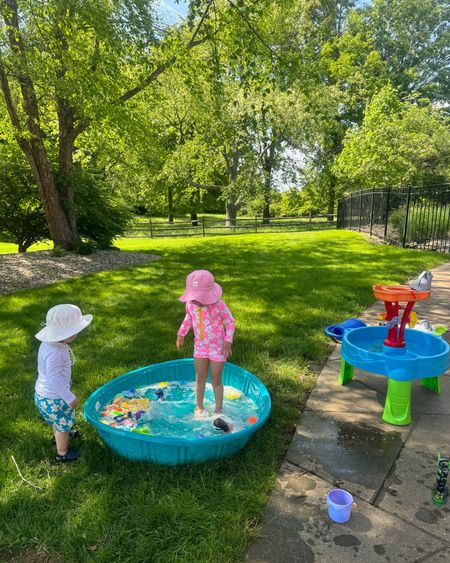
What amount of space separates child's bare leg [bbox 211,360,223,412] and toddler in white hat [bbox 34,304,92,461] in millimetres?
1014

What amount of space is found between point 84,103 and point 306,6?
20459 mm

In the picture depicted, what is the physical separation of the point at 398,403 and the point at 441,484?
2.62 ft

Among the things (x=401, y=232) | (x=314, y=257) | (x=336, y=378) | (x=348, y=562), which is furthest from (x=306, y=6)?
(x=348, y=562)

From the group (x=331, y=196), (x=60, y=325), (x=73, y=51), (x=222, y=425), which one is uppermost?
(x=73, y=51)

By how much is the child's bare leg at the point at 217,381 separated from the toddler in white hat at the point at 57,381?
39.9 inches

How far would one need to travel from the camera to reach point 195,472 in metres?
2.48

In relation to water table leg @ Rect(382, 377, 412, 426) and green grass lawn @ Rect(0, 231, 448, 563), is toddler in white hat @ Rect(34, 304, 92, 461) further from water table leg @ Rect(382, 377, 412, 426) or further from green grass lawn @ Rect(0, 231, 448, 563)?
water table leg @ Rect(382, 377, 412, 426)

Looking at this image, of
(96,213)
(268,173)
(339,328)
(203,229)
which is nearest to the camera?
(339,328)

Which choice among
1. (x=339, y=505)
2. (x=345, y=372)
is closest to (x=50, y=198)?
(x=345, y=372)

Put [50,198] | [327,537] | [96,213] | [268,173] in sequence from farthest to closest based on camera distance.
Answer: [268,173] < [96,213] < [50,198] < [327,537]

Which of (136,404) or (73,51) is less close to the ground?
(73,51)

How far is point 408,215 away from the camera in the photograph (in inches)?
482

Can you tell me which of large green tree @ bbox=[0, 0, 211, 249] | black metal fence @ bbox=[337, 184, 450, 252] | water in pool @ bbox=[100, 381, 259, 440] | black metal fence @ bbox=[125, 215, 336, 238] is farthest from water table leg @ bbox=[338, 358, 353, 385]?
black metal fence @ bbox=[125, 215, 336, 238]

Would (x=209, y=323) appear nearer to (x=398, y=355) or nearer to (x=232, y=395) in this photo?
(x=232, y=395)
